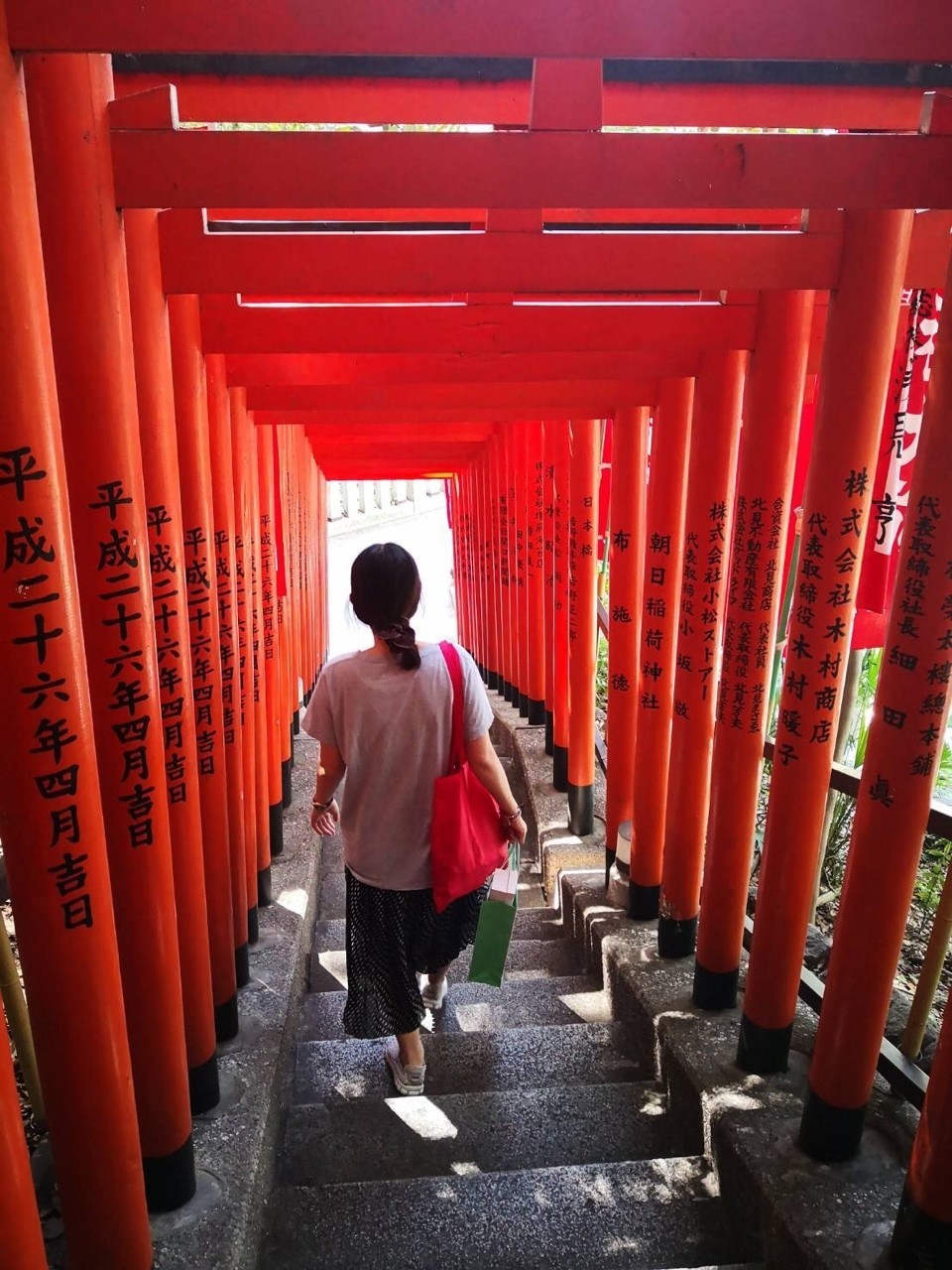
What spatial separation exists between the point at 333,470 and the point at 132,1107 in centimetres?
1233

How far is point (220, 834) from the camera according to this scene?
307 cm

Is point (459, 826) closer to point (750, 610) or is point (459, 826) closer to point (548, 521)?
point (750, 610)

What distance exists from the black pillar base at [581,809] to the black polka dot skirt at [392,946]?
2.77 metres

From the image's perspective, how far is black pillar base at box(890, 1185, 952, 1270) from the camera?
201 centimetres

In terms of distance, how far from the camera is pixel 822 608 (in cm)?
266

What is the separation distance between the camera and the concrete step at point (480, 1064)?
3.44 meters

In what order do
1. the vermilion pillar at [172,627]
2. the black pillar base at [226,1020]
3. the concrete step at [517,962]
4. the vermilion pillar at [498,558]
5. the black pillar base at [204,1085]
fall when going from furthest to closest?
the vermilion pillar at [498,558] → the concrete step at [517,962] → the black pillar base at [226,1020] → the black pillar base at [204,1085] → the vermilion pillar at [172,627]

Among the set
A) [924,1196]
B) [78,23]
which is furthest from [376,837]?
[78,23]

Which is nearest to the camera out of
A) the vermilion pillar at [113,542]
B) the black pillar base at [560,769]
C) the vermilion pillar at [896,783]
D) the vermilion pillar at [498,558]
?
the vermilion pillar at [113,542]

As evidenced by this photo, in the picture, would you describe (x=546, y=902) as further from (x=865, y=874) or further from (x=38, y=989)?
(x=38, y=989)

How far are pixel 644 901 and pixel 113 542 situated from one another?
11.0 ft

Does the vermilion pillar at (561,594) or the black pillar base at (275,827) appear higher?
the vermilion pillar at (561,594)

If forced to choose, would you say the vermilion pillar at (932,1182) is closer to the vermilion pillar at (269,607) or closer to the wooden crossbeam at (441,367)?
the wooden crossbeam at (441,367)

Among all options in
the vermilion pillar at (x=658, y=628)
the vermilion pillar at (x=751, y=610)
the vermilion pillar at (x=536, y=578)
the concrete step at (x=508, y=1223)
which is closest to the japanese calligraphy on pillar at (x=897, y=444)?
the vermilion pillar at (x=751, y=610)
